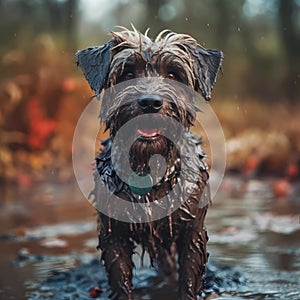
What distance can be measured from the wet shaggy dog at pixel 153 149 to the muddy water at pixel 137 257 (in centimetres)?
63

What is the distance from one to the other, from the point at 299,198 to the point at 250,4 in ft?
22.8

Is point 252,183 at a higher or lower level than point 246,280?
higher

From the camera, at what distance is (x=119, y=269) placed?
4.07m

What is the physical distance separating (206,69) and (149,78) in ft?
1.65

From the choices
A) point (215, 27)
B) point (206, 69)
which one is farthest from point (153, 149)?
point (215, 27)

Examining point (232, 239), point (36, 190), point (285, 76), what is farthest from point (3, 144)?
point (232, 239)

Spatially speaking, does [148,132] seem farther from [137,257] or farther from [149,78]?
[137,257]

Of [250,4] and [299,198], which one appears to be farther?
[250,4]

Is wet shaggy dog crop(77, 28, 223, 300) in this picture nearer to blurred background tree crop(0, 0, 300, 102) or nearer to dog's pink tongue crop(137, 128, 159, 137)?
dog's pink tongue crop(137, 128, 159, 137)

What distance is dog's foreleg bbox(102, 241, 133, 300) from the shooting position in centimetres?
407

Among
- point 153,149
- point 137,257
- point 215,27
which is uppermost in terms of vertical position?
point 215,27

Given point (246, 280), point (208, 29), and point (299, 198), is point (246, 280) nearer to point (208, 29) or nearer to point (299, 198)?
point (299, 198)

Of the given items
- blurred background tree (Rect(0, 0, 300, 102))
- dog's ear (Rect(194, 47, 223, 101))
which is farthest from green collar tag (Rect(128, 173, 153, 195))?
blurred background tree (Rect(0, 0, 300, 102))

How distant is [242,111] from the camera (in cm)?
1288
